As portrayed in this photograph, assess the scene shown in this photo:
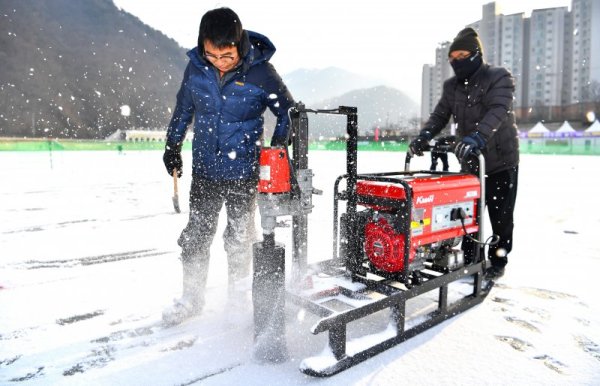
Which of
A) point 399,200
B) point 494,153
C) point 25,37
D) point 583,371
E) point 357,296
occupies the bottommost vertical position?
point 583,371

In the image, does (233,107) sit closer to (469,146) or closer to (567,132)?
(469,146)

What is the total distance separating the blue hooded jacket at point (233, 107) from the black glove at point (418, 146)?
1.10 m

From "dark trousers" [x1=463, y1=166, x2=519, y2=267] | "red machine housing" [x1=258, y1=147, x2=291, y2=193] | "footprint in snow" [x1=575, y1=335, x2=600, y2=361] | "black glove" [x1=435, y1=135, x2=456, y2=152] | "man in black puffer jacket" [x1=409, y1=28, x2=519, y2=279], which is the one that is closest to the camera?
"red machine housing" [x1=258, y1=147, x2=291, y2=193]

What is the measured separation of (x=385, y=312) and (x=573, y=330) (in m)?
1.07

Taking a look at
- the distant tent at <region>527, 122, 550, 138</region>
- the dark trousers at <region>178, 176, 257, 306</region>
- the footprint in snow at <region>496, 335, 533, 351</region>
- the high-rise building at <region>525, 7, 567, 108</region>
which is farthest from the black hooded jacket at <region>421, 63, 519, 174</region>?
the high-rise building at <region>525, 7, 567, 108</region>

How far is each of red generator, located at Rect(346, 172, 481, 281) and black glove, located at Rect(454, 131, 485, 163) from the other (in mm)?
145

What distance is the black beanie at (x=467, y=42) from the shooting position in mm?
3170

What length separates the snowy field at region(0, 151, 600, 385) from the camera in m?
2.06

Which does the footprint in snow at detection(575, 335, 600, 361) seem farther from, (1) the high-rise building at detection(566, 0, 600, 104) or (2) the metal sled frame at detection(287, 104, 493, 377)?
(1) the high-rise building at detection(566, 0, 600, 104)

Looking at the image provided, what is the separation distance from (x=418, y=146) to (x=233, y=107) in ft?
4.84

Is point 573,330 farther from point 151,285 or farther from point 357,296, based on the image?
point 151,285

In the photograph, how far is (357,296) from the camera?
2.32 m

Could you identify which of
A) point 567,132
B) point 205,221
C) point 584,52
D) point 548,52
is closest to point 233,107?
point 205,221

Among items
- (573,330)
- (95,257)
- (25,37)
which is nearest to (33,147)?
(95,257)
